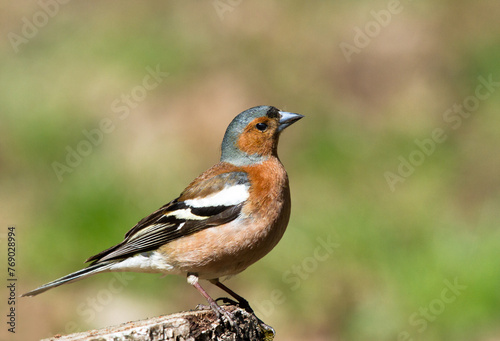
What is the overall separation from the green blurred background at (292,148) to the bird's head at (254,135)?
6.74 ft

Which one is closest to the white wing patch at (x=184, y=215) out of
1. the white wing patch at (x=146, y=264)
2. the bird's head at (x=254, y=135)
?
the white wing patch at (x=146, y=264)

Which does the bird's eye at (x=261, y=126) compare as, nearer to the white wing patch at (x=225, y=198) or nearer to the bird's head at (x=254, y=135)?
the bird's head at (x=254, y=135)

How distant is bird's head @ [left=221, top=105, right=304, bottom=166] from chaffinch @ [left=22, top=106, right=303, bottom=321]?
14 centimetres

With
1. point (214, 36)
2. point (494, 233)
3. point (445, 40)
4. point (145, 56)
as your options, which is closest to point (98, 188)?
point (145, 56)

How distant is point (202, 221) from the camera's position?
187 inches

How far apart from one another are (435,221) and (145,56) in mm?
4552

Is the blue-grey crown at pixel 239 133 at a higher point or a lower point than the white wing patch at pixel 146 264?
higher

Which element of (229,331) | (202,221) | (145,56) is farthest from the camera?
(145,56)

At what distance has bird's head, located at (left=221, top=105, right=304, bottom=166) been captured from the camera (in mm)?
5242

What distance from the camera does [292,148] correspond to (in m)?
8.43

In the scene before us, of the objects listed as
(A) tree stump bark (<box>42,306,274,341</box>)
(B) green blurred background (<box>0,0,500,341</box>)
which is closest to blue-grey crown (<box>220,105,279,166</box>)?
(A) tree stump bark (<box>42,306,274,341</box>)

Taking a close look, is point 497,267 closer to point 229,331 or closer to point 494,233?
point 494,233

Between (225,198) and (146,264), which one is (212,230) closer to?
(225,198)

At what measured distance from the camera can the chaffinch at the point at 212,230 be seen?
4605 millimetres
